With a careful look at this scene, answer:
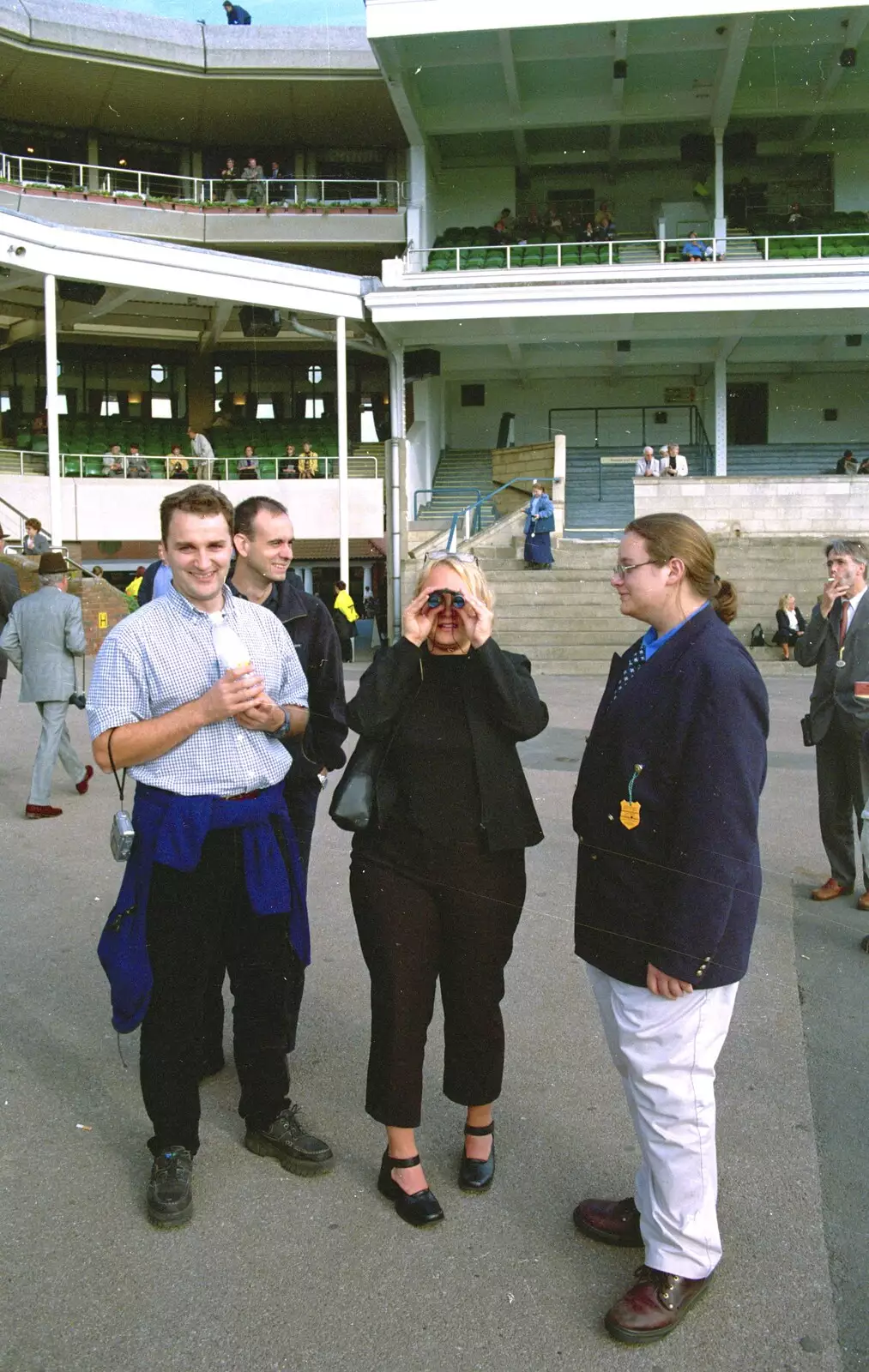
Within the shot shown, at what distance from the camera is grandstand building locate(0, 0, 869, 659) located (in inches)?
902

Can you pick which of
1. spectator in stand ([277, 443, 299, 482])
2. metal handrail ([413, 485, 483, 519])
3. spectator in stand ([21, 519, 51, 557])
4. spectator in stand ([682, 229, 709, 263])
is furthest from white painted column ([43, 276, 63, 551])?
spectator in stand ([682, 229, 709, 263])

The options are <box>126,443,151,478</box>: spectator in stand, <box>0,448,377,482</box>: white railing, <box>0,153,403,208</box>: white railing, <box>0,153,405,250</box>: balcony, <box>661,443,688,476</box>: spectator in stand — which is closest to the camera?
<box>0,448,377,482</box>: white railing

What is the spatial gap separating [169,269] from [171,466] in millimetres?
4269

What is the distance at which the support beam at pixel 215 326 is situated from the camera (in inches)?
967

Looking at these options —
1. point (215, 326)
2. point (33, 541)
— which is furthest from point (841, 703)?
point (215, 326)

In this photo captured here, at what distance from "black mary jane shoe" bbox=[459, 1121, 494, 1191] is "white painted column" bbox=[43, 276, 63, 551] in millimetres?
18862

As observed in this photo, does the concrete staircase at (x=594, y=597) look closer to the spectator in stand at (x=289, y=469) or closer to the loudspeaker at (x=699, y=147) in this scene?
the spectator in stand at (x=289, y=469)

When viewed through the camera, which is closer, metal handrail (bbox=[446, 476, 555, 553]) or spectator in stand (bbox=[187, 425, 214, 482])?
metal handrail (bbox=[446, 476, 555, 553])

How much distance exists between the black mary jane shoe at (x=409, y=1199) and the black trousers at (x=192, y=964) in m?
0.56

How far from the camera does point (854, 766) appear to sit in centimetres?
588

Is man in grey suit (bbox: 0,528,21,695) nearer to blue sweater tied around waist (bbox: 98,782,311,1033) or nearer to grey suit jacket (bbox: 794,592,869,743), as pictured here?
grey suit jacket (bbox: 794,592,869,743)

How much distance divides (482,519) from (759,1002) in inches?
900

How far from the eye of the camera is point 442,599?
2.96m

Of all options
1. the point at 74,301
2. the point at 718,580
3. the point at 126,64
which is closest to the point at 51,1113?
the point at 718,580
